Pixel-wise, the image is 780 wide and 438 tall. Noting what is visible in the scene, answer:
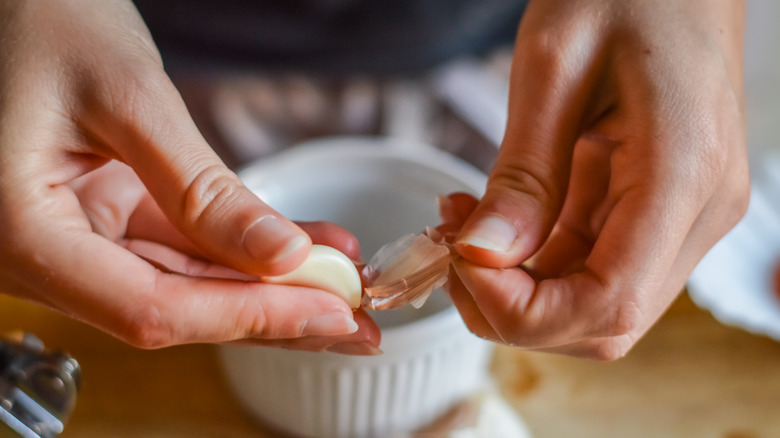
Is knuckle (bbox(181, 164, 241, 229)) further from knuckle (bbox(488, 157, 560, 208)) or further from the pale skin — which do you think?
knuckle (bbox(488, 157, 560, 208))

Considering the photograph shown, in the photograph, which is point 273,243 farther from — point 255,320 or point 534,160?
point 534,160

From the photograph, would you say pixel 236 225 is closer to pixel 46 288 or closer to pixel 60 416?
pixel 46 288

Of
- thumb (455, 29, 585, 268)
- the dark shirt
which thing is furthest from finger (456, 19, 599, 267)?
the dark shirt

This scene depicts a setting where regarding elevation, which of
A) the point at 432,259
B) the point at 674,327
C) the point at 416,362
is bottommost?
the point at 674,327

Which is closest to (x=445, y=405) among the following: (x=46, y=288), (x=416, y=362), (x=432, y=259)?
(x=416, y=362)

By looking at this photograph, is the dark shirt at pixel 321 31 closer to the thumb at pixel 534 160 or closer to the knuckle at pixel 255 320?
the thumb at pixel 534 160

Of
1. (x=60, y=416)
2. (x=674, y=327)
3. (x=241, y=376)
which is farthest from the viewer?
(x=674, y=327)
